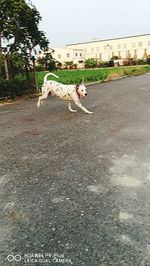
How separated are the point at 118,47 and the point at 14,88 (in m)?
68.2

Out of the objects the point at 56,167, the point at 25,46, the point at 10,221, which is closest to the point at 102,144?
the point at 56,167

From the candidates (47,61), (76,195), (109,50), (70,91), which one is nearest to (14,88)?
(47,61)

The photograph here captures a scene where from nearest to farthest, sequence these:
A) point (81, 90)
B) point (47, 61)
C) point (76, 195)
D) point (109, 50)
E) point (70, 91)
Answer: point (76, 195) → point (81, 90) → point (70, 91) → point (47, 61) → point (109, 50)

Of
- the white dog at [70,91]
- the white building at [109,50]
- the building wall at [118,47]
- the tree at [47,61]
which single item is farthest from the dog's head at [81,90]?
the building wall at [118,47]

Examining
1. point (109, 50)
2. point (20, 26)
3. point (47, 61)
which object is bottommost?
point (47, 61)

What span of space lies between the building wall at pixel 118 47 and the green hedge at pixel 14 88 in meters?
59.4

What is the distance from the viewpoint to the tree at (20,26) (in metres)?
14.4

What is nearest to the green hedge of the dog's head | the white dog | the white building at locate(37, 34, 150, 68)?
the white dog

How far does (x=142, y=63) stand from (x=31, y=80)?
44571 mm

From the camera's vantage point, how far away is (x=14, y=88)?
15492mm

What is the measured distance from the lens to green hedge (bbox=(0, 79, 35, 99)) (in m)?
15.0

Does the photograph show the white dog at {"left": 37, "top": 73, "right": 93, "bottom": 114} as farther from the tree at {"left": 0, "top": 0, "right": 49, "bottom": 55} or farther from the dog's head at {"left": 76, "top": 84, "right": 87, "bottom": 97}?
the tree at {"left": 0, "top": 0, "right": 49, "bottom": 55}

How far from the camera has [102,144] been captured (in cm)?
636

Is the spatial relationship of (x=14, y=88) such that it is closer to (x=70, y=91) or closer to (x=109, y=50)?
(x=70, y=91)
